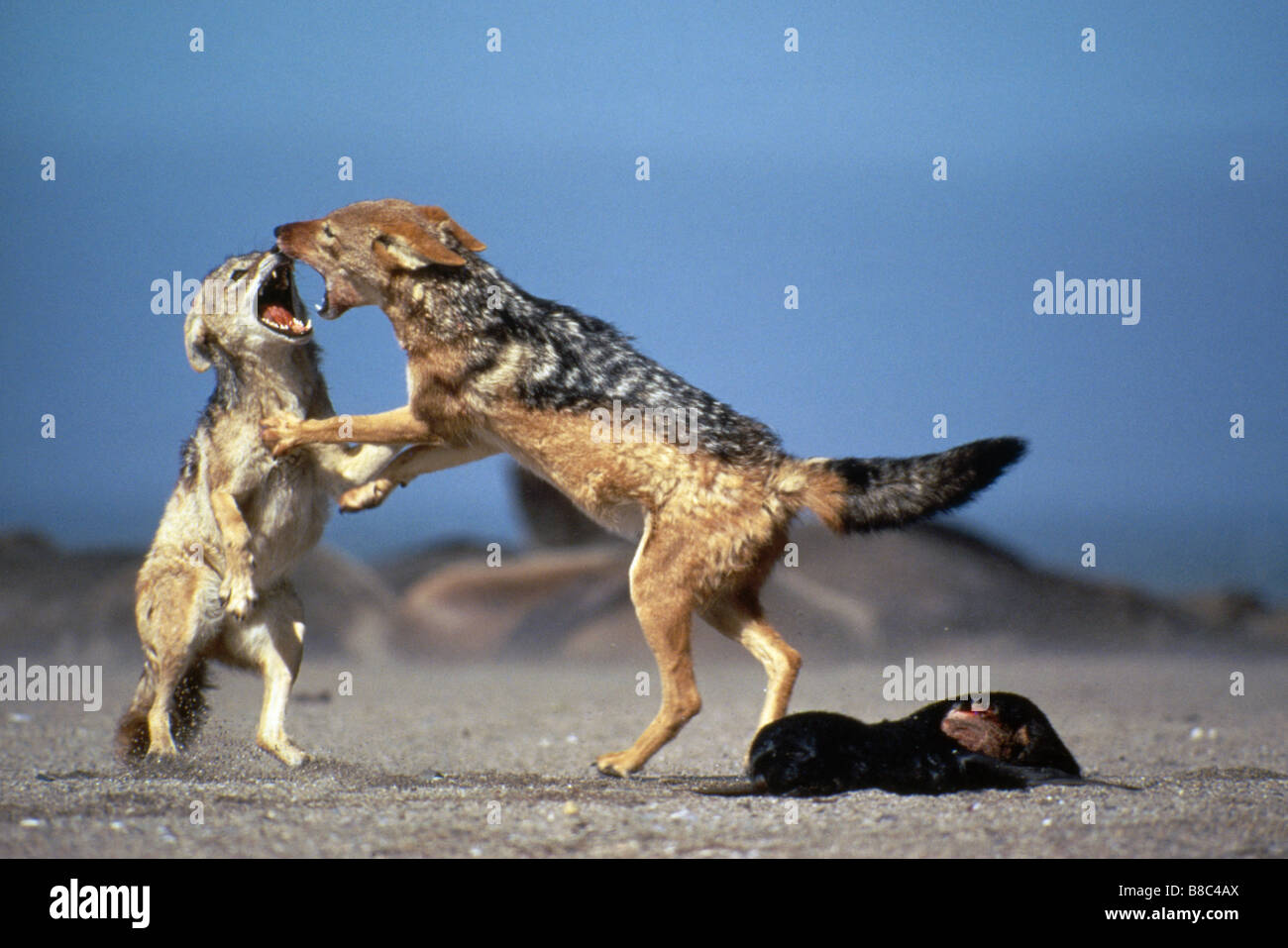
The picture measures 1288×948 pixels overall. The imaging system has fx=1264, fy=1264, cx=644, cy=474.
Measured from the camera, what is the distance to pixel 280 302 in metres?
8.16

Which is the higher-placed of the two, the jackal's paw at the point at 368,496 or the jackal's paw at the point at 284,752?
the jackal's paw at the point at 368,496

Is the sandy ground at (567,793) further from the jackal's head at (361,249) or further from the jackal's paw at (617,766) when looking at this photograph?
the jackal's head at (361,249)

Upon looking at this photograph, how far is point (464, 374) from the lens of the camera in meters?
7.50

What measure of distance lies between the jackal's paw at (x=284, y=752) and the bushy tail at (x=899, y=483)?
11.3 ft

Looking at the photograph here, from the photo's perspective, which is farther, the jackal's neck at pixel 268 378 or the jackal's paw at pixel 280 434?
the jackal's neck at pixel 268 378

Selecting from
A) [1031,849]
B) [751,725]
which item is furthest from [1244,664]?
[1031,849]

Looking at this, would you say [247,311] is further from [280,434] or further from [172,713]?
[172,713]

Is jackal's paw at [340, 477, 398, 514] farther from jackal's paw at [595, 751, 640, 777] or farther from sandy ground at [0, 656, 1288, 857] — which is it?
jackal's paw at [595, 751, 640, 777]

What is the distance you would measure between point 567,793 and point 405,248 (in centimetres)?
337

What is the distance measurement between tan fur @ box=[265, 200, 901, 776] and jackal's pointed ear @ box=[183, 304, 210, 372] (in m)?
0.77

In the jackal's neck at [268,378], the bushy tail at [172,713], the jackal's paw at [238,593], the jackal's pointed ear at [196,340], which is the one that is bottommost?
the bushy tail at [172,713]

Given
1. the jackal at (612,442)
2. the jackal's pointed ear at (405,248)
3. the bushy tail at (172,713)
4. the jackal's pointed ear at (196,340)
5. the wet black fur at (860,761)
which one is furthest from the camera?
the bushy tail at (172,713)

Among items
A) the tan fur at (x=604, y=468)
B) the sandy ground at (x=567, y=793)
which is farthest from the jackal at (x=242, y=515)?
the sandy ground at (x=567, y=793)

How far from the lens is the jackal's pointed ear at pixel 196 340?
8.07 meters
